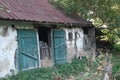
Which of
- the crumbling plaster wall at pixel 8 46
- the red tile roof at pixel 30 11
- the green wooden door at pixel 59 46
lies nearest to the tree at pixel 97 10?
the red tile roof at pixel 30 11

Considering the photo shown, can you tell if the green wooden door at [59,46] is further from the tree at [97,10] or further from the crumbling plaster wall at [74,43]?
the tree at [97,10]

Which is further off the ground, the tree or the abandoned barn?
the tree

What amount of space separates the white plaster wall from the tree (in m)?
5.90

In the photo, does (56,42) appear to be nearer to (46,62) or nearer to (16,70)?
(46,62)

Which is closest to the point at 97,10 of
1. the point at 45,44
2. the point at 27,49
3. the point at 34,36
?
the point at 45,44

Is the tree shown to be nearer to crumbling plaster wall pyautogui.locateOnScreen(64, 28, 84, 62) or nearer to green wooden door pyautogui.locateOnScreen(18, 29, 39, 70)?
crumbling plaster wall pyautogui.locateOnScreen(64, 28, 84, 62)

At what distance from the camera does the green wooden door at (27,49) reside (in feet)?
36.2

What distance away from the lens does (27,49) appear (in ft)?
37.5

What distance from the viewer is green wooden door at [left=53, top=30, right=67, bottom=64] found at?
44.6 feet

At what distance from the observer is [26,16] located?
36.6ft

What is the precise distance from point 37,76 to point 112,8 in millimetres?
8055

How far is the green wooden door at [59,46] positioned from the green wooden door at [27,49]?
175cm

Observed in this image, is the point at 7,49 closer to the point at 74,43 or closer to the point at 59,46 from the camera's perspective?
the point at 59,46

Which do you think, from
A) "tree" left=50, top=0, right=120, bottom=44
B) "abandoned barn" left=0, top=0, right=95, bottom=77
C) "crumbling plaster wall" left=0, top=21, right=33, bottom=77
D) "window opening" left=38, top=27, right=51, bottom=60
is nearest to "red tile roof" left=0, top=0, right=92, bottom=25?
"abandoned barn" left=0, top=0, right=95, bottom=77
